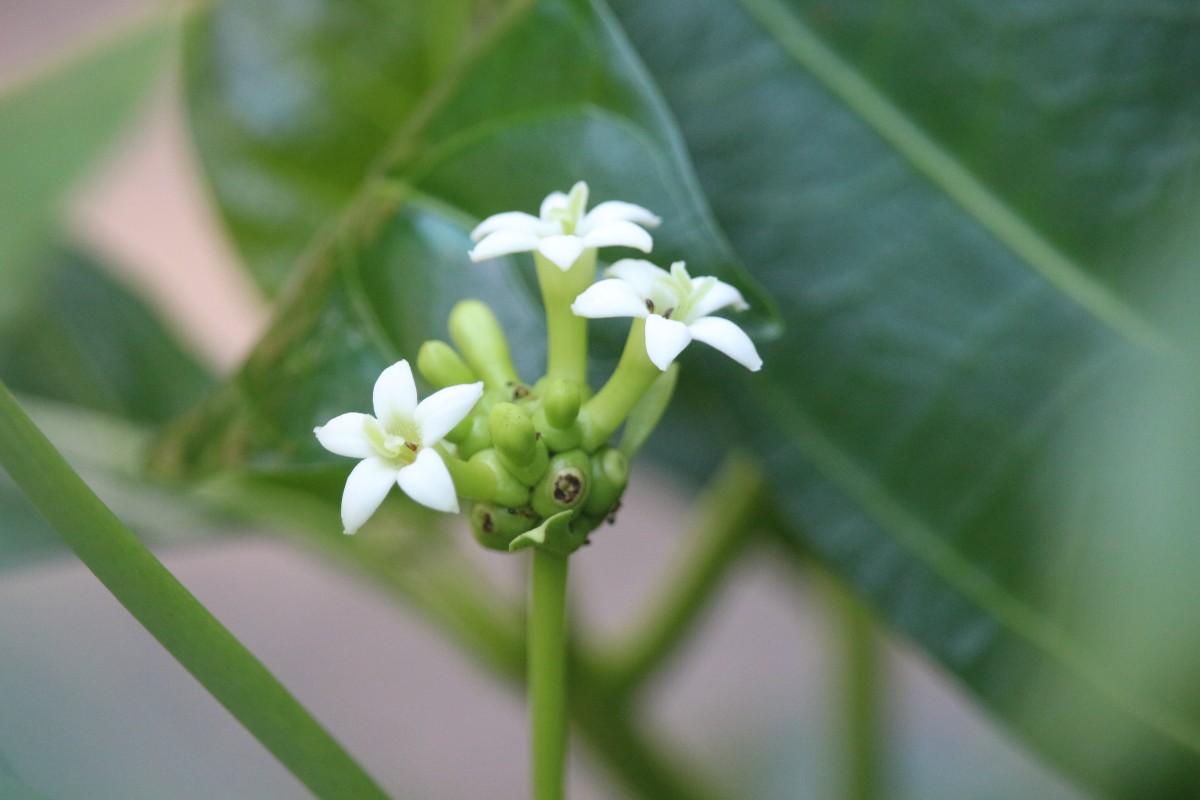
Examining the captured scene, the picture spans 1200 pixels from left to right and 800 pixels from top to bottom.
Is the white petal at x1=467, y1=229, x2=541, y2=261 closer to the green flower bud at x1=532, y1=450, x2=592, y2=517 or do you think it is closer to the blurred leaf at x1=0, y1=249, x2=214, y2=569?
the green flower bud at x1=532, y1=450, x2=592, y2=517

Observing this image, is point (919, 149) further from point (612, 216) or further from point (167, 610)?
point (167, 610)

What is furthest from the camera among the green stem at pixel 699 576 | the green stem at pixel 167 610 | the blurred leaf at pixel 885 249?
the green stem at pixel 699 576

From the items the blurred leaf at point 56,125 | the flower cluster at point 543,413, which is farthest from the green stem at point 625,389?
the blurred leaf at point 56,125

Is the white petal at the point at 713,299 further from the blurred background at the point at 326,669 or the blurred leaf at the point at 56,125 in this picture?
the blurred leaf at the point at 56,125

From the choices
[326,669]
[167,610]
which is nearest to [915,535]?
[167,610]

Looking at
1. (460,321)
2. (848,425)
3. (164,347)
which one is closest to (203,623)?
(460,321)

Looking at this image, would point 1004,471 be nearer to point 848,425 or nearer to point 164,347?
point 848,425

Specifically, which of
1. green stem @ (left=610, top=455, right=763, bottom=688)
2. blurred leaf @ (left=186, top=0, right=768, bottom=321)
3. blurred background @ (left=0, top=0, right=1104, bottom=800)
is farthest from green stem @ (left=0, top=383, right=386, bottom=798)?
green stem @ (left=610, top=455, right=763, bottom=688)
